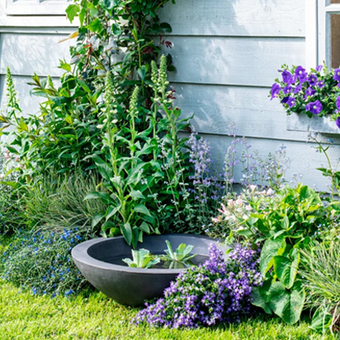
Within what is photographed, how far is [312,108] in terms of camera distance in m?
3.16

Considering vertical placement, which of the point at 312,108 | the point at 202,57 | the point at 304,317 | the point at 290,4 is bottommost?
the point at 304,317

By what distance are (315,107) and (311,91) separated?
0.10 metres

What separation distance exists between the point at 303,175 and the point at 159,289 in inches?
45.9

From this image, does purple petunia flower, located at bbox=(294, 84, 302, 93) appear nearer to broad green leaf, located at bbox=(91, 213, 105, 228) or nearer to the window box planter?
the window box planter

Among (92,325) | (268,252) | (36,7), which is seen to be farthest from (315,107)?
(36,7)

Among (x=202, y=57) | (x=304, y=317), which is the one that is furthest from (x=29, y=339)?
(x=202, y=57)

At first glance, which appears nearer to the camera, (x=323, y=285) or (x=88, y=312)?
(x=323, y=285)

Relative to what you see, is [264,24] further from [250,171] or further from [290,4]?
[250,171]

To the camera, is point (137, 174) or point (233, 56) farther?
point (233, 56)

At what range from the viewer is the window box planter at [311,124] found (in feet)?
10.4

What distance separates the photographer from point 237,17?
3688mm

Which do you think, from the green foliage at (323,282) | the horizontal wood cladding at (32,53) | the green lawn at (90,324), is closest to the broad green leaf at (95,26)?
the horizontal wood cladding at (32,53)

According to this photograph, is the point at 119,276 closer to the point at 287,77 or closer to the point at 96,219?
the point at 96,219

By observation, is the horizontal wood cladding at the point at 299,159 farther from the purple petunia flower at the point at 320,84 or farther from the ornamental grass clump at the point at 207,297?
the ornamental grass clump at the point at 207,297
